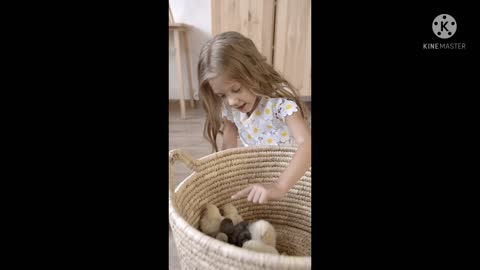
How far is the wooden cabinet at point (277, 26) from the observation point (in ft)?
Answer: 1.03

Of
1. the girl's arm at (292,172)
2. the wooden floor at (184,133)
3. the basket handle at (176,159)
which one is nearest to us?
the wooden floor at (184,133)

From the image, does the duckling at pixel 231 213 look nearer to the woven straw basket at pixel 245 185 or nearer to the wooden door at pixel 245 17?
the woven straw basket at pixel 245 185

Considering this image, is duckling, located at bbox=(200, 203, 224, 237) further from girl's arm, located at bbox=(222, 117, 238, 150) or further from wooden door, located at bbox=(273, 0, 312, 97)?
wooden door, located at bbox=(273, 0, 312, 97)

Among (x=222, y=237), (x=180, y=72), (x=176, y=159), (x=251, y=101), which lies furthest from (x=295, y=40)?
(x=222, y=237)

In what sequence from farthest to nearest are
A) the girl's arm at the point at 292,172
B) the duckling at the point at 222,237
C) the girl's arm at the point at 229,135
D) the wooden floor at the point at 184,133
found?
the girl's arm at the point at 229,135 → the duckling at the point at 222,237 → the girl's arm at the point at 292,172 → the wooden floor at the point at 184,133

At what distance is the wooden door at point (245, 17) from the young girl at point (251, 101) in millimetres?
31

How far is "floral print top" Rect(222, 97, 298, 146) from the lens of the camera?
2.53 ft
